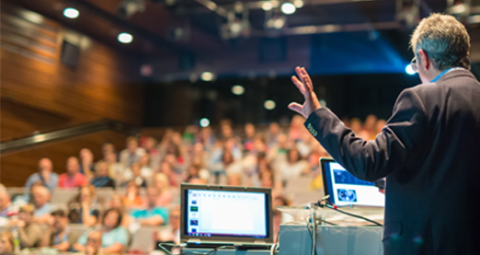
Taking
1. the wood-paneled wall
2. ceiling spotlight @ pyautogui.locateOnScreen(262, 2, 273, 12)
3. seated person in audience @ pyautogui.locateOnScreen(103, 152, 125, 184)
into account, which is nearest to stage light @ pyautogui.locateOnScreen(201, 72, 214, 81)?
the wood-paneled wall

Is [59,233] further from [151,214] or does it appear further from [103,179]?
[103,179]

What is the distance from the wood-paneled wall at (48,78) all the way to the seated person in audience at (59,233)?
2421mm

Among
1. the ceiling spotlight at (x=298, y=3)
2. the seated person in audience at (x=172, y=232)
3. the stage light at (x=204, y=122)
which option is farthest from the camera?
the stage light at (x=204, y=122)

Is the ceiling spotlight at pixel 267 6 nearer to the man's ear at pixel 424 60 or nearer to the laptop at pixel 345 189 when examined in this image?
the laptop at pixel 345 189

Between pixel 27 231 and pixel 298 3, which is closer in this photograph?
pixel 27 231

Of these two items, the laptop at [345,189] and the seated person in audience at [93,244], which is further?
the seated person in audience at [93,244]

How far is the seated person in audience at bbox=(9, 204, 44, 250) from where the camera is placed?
3.96 m

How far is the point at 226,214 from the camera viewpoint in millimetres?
1958

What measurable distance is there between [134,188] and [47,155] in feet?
7.00

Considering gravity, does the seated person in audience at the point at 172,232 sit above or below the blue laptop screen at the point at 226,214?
below

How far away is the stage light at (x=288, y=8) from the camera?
7409mm

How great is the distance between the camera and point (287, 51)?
8.48 m

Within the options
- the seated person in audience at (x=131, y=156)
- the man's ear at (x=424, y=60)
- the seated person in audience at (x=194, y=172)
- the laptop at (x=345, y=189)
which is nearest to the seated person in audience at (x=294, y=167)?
the seated person in audience at (x=194, y=172)

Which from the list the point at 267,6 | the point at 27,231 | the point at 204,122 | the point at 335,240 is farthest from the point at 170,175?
the point at 335,240
